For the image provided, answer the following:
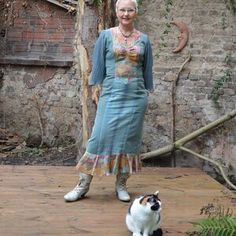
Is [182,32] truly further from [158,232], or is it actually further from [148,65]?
[158,232]

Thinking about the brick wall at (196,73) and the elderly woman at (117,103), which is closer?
the elderly woman at (117,103)

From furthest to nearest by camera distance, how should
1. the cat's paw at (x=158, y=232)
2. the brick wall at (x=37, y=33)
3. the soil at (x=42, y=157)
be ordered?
the brick wall at (x=37, y=33)
the soil at (x=42, y=157)
the cat's paw at (x=158, y=232)

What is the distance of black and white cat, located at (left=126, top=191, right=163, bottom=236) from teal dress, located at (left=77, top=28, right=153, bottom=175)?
792mm

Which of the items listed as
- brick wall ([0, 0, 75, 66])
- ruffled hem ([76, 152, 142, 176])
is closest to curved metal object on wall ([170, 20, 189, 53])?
brick wall ([0, 0, 75, 66])

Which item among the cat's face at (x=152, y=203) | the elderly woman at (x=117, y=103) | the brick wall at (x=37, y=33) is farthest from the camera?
the brick wall at (x=37, y=33)

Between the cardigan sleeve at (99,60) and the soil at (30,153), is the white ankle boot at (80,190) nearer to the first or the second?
the cardigan sleeve at (99,60)

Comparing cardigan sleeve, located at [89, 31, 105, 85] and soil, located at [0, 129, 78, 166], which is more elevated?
cardigan sleeve, located at [89, 31, 105, 85]

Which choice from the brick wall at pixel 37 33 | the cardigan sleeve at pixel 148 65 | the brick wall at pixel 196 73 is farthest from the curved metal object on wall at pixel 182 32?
the brick wall at pixel 37 33

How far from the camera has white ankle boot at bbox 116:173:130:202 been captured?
161 inches

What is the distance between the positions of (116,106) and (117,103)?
0.03 metres

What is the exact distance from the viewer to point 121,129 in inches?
156

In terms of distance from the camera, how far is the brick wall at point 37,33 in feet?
23.7

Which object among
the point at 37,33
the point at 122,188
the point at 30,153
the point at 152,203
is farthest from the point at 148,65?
the point at 37,33

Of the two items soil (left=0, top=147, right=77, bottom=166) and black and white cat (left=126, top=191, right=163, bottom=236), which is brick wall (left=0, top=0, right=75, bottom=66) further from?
black and white cat (left=126, top=191, right=163, bottom=236)
